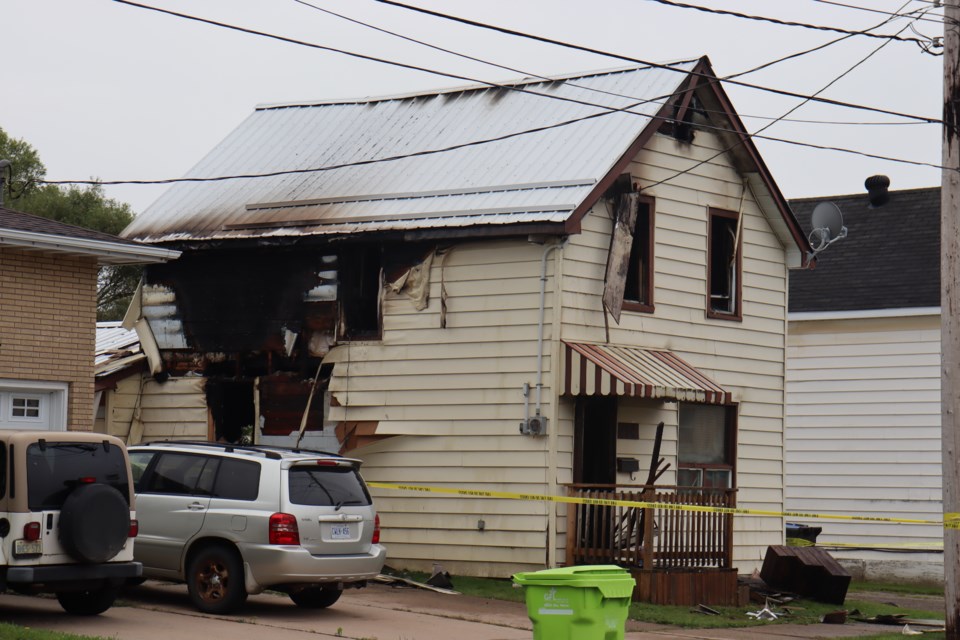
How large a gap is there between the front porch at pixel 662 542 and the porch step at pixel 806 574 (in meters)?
1.45

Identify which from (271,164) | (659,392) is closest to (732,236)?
(659,392)

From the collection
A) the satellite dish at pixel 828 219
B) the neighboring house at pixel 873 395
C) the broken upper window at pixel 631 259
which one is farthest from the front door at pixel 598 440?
the neighboring house at pixel 873 395

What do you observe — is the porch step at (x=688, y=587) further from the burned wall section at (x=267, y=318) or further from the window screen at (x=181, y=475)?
the window screen at (x=181, y=475)

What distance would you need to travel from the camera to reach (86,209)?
→ 49531 mm

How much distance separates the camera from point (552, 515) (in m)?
A: 18.6

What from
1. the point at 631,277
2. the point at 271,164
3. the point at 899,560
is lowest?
the point at 899,560

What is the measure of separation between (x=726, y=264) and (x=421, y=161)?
483cm

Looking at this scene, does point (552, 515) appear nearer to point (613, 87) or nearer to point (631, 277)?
point (631, 277)

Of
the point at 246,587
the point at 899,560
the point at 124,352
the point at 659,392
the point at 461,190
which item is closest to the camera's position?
the point at 246,587

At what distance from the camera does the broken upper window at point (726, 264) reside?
21.7m

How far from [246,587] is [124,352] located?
9.89 m

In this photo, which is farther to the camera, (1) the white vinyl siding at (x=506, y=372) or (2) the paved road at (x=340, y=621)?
(1) the white vinyl siding at (x=506, y=372)

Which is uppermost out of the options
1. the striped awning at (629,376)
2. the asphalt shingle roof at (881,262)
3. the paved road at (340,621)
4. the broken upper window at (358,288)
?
the asphalt shingle roof at (881,262)

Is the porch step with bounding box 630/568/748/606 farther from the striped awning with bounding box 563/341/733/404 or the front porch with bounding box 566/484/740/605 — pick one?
the striped awning with bounding box 563/341/733/404
